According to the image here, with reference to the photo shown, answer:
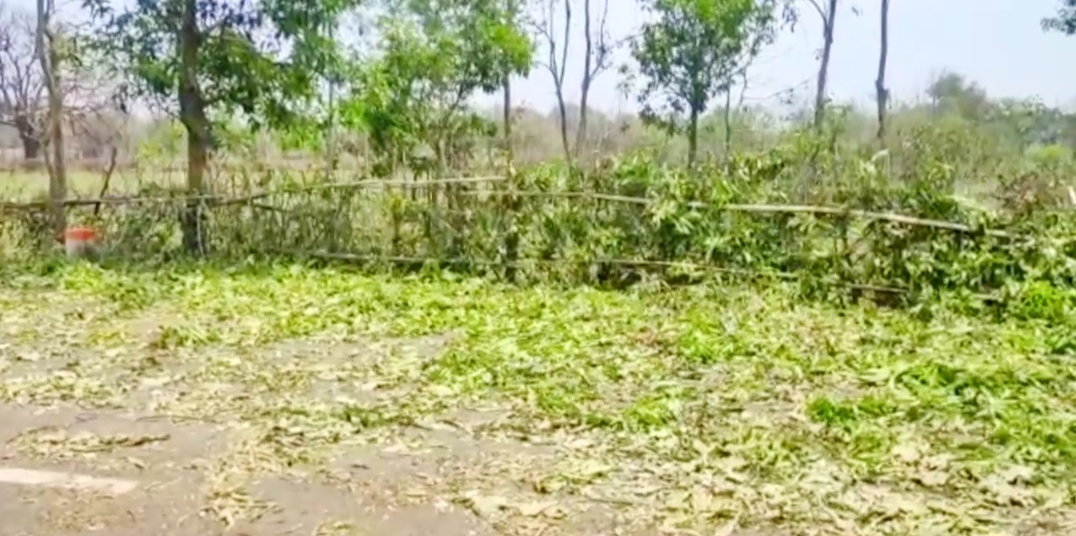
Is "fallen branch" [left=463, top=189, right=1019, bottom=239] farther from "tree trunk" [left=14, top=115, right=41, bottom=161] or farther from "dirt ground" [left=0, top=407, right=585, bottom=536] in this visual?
"tree trunk" [left=14, top=115, right=41, bottom=161]

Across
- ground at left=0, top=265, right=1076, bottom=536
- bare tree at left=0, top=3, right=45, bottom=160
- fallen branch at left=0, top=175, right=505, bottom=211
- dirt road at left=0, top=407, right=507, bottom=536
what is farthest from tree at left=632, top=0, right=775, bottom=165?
dirt road at left=0, top=407, right=507, bottom=536

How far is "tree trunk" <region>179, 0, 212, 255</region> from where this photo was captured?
7.67 metres

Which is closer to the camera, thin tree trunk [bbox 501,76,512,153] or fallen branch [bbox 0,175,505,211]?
fallen branch [bbox 0,175,505,211]

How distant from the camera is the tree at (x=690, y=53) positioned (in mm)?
10445

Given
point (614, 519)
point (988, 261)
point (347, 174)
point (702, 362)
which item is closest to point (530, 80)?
point (347, 174)

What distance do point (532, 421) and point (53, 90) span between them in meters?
6.44

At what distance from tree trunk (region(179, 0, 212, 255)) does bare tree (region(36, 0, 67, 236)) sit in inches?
42.1

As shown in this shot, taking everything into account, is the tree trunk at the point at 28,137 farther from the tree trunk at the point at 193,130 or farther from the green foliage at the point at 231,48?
the tree trunk at the point at 193,130

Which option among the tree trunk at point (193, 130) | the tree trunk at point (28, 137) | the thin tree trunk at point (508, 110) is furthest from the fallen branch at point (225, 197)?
the thin tree trunk at point (508, 110)

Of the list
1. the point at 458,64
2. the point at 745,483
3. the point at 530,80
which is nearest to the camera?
the point at 745,483

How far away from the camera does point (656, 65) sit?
35.8 feet

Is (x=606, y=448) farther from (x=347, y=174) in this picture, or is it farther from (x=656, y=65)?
(x=656, y=65)

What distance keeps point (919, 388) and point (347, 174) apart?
5.26m

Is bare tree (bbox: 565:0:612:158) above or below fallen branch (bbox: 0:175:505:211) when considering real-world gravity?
above
